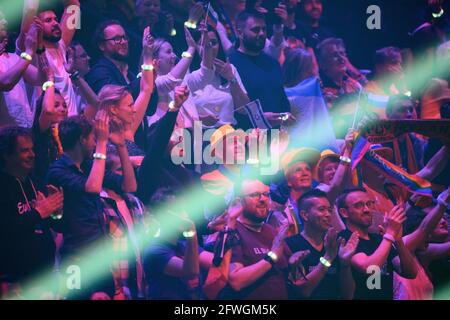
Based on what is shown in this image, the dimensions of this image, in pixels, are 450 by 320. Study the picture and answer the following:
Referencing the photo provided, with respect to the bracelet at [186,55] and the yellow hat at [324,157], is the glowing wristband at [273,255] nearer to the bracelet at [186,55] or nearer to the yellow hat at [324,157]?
the yellow hat at [324,157]

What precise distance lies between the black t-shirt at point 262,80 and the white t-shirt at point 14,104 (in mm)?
1560

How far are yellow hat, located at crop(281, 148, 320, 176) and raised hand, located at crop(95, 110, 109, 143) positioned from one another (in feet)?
4.40

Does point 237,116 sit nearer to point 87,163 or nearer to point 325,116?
point 325,116

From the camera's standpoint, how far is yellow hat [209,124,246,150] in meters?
6.29

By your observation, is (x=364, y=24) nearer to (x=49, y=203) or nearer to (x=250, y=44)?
(x=250, y=44)

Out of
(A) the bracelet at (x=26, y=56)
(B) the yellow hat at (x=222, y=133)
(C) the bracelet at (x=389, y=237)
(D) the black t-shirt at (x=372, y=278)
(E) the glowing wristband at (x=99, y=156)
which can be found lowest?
(D) the black t-shirt at (x=372, y=278)

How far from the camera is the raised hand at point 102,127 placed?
19.2 ft

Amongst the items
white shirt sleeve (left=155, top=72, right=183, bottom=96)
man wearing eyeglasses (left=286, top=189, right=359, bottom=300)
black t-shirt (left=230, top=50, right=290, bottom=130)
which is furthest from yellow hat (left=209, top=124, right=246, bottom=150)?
man wearing eyeglasses (left=286, top=189, right=359, bottom=300)

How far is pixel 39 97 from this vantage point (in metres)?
5.93

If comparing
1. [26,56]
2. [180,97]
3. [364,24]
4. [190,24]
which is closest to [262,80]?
[190,24]

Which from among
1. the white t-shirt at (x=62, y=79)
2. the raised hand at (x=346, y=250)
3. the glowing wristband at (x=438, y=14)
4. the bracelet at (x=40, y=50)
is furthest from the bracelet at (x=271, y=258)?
the glowing wristband at (x=438, y=14)

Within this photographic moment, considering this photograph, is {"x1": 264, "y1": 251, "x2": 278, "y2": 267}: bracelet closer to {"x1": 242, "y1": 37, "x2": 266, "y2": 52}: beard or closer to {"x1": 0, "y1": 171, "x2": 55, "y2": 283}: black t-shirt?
{"x1": 0, "y1": 171, "x2": 55, "y2": 283}: black t-shirt

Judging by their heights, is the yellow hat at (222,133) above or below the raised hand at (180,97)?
below

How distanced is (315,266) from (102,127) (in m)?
1.74
